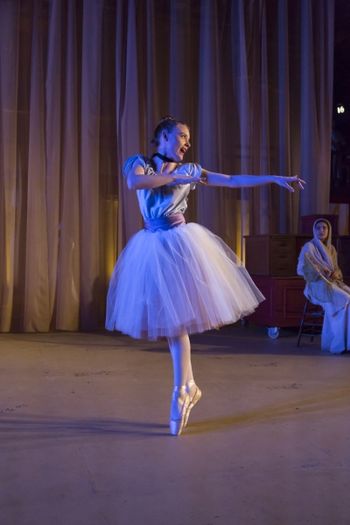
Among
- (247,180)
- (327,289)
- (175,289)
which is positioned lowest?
(327,289)

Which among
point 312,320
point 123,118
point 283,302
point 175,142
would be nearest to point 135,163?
point 175,142

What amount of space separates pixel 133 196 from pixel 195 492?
4151 mm

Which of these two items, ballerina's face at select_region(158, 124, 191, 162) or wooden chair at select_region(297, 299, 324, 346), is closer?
ballerina's face at select_region(158, 124, 191, 162)

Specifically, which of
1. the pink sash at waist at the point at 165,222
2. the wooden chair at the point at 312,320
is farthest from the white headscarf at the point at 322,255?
the pink sash at waist at the point at 165,222

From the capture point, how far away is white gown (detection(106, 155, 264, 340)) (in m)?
2.35

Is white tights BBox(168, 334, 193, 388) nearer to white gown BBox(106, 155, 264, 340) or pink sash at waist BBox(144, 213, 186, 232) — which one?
white gown BBox(106, 155, 264, 340)

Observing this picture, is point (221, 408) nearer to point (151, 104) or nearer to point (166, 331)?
point (166, 331)

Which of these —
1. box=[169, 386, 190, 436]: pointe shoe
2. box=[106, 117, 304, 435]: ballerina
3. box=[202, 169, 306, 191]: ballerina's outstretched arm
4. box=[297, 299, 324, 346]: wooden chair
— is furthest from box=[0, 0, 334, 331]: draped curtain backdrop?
box=[169, 386, 190, 436]: pointe shoe

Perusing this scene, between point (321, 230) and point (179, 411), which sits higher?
point (321, 230)

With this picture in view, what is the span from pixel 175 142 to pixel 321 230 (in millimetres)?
2375

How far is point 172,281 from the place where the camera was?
2.38 metres

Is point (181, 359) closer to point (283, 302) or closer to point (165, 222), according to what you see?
point (165, 222)

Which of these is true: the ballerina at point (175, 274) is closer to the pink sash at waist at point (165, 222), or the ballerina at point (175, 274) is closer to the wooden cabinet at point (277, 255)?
the pink sash at waist at point (165, 222)

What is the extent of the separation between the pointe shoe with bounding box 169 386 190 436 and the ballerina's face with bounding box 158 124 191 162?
96 cm
